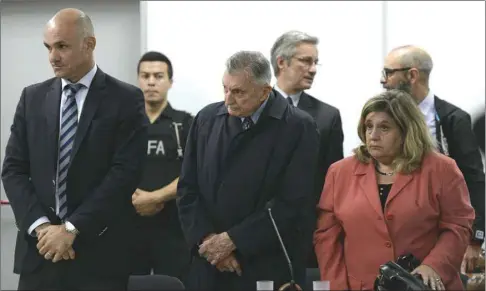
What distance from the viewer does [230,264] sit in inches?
148

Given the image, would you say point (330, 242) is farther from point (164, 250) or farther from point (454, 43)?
point (454, 43)

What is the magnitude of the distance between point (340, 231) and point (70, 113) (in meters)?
1.06

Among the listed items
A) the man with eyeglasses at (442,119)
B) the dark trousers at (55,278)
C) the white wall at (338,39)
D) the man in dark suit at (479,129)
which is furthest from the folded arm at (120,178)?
the white wall at (338,39)

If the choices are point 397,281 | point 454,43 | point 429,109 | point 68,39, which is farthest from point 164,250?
point 454,43

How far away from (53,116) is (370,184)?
3.72 ft

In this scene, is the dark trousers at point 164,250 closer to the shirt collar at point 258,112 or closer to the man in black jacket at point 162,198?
the man in black jacket at point 162,198

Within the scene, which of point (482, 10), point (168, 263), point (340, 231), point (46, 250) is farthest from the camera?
point (482, 10)

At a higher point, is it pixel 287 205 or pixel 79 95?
pixel 79 95

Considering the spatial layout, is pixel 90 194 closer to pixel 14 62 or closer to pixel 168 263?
pixel 14 62

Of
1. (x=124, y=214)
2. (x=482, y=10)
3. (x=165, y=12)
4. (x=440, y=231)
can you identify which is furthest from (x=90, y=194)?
(x=482, y=10)

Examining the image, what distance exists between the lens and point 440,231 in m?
3.62

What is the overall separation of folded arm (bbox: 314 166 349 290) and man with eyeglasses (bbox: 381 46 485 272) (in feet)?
2.11

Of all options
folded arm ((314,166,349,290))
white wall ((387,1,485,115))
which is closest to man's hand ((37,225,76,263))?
folded arm ((314,166,349,290))

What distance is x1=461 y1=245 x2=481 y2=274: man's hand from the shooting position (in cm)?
399
